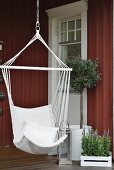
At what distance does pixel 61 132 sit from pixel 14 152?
160cm

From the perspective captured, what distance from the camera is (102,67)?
255 inches

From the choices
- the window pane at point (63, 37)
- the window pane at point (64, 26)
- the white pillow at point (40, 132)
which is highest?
the window pane at point (64, 26)

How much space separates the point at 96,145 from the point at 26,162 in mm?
1115

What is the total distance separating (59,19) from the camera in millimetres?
7520

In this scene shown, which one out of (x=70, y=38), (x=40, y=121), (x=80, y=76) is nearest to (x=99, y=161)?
(x=40, y=121)

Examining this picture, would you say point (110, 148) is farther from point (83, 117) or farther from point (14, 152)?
point (14, 152)

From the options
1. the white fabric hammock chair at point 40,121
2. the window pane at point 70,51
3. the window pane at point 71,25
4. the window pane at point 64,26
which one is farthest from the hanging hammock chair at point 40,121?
the window pane at point 64,26

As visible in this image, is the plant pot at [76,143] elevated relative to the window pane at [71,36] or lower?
→ lower

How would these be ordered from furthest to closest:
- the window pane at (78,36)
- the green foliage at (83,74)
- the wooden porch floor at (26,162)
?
1. the window pane at (78,36)
2. the green foliage at (83,74)
3. the wooden porch floor at (26,162)

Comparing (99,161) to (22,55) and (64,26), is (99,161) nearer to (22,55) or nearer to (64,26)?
(22,55)

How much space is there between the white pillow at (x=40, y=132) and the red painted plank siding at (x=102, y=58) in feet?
3.80

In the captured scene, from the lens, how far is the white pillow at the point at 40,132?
534 cm

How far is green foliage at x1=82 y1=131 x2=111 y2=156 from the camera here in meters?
6.01

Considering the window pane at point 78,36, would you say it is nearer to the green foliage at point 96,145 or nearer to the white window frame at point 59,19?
the white window frame at point 59,19
